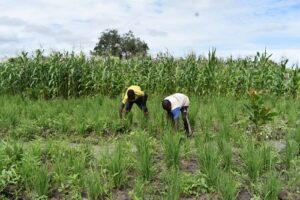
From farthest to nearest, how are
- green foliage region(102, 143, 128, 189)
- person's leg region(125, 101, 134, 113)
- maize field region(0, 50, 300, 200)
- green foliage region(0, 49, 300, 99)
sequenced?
green foliage region(0, 49, 300, 99)
person's leg region(125, 101, 134, 113)
green foliage region(102, 143, 128, 189)
maize field region(0, 50, 300, 200)

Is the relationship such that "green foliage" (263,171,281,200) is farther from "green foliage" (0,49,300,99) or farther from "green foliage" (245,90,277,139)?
"green foliage" (0,49,300,99)

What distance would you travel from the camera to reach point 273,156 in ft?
19.9

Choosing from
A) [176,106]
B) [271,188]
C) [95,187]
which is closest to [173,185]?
[95,187]

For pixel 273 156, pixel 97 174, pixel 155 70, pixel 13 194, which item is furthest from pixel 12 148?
pixel 155 70

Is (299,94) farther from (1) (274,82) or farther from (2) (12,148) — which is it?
(2) (12,148)

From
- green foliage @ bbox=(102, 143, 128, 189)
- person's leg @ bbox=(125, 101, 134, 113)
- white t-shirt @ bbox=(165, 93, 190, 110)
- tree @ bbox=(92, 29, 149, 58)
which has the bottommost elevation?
green foliage @ bbox=(102, 143, 128, 189)

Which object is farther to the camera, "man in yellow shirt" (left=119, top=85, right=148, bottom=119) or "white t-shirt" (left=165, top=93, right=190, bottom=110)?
"man in yellow shirt" (left=119, top=85, right=148, bottom=119)

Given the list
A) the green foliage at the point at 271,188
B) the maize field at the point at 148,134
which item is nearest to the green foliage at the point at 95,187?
the maize field at the point at 148,134

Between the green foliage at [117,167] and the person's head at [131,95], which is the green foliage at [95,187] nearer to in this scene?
the green foliage at [117,167]

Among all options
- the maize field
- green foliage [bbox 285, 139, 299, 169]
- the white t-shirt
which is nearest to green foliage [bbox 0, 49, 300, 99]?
the maize field

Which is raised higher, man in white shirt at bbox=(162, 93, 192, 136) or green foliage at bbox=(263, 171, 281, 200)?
man in white shirt at bbox=(162, 93, 192, 136)

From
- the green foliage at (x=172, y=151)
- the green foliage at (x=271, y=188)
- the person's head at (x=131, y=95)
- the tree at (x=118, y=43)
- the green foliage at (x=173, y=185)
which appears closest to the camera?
the green foliage at (x=173, y=185)

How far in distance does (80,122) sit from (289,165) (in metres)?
4.25

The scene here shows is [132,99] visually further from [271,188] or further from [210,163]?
[271,188]
